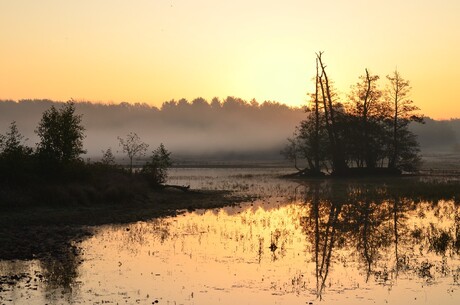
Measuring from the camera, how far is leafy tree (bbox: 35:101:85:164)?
4066 centimetres

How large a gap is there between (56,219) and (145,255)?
500 inches

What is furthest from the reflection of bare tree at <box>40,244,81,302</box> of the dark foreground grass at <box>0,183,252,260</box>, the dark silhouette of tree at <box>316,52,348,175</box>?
the dark silhouette of tree at <box>316,52,348,175</box>

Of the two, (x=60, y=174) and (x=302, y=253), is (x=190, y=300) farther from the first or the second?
(x=60, y=174)

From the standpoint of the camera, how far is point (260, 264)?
1891cm

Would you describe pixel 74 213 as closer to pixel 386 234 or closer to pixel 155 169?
pixel 155 169

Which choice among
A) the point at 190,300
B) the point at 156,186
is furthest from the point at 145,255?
the point at 156,186

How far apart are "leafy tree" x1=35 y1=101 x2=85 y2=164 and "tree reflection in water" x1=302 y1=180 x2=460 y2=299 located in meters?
20.7

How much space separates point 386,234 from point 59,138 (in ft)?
94.2

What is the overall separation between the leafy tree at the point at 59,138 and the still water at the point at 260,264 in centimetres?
1464

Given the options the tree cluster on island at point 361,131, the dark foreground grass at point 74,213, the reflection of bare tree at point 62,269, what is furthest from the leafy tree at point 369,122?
the reflection of bare tree at point 62,269

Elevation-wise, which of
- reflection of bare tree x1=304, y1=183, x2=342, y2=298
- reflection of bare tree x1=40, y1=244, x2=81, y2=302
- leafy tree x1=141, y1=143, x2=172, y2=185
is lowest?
reflection of bare tree x1=40, y1=244, x2=81, y2=302

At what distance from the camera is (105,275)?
17.3 metres

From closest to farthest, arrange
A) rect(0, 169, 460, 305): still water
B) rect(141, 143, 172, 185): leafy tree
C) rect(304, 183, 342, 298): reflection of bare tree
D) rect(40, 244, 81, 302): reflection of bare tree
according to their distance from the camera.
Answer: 1. rect(0, 169, 460, 305): still water
2. rect(40, 244, 81, 302): reflection of bare tree
3. rect(304, 183, 342, 298): reflection of bare tree
4. rect(141, 143, 172, 185): leafy tree

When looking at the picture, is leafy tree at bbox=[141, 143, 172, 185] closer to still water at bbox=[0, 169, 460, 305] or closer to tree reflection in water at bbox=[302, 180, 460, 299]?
tree reflection in water at bbox=[302, 180, 460, 299]
